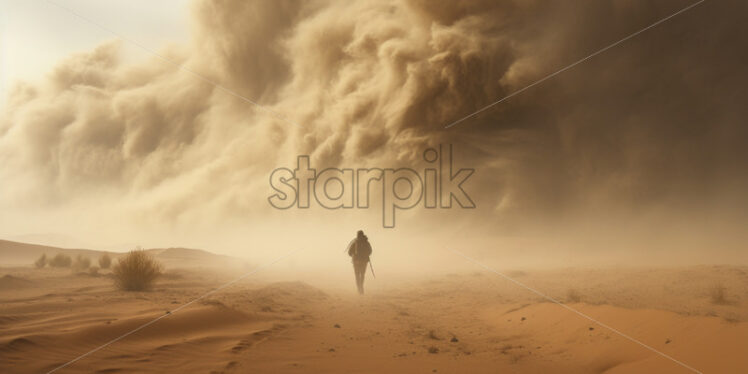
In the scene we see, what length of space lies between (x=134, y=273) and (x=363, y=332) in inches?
235

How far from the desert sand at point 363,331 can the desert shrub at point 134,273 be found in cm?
30

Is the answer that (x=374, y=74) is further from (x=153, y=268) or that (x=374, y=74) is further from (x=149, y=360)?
(x=149, y=360)

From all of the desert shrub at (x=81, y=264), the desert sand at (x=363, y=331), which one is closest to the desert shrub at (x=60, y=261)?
the desert shrub at (x=81, y=264)

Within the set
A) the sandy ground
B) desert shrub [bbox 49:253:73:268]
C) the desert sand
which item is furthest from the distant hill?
the sandy ground

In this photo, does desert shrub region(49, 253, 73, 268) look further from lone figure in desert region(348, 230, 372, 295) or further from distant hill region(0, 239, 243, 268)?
lone figure in desert region(348, 230, 372, 295)

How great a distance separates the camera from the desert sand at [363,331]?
4164mm

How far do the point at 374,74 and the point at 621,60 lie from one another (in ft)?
61.8

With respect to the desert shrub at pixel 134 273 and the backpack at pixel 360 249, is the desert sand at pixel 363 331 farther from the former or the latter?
the backpack at pixel 360 249

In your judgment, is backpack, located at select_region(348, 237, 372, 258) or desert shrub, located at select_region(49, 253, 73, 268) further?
desert shrub, located at select_region(49, 253, 73, 268)

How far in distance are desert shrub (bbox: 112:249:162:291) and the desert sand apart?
0.30 meters

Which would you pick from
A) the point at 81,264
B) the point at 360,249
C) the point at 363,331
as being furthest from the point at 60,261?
the point at 363,331

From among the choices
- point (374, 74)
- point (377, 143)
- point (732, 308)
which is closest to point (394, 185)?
point (377, 143)

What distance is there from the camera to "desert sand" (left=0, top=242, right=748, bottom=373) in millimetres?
4164

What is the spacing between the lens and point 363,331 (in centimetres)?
611
